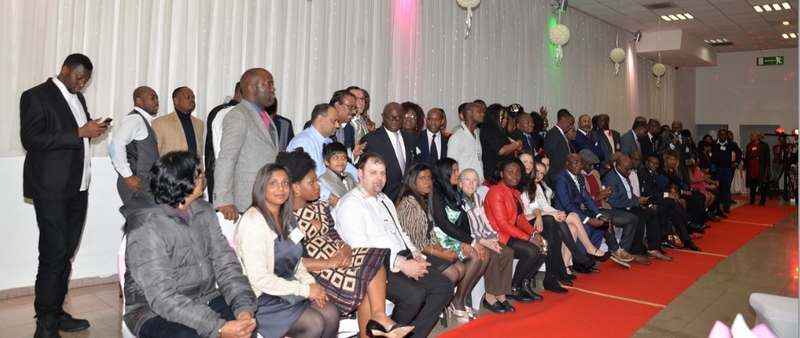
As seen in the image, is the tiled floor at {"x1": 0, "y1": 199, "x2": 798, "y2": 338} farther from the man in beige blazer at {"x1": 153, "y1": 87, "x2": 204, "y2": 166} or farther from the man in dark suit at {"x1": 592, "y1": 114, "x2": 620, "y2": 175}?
the man in dark suit at {"x1": 592, "y1": 114, "x2": 620, "y2": 175}

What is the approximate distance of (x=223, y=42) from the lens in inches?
216

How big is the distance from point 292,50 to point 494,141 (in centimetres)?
225

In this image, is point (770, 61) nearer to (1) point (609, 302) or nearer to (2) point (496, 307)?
(1) point (609, 302)

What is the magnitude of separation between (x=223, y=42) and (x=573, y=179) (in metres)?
3.64

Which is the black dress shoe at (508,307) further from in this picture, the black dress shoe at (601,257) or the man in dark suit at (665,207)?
the man in dark suit at (665,207)

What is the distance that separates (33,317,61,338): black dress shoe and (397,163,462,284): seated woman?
2153 millimetres

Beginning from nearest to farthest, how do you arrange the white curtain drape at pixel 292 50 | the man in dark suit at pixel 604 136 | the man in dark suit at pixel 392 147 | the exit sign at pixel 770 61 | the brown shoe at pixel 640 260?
the white curtain drape at pixel 292 50 → the man in dark suit at pixel 392 147 → the brown shoe at pixel 640 260 → the man in dark suit at pixel 604 136 → the exit sign at pixel 770 61

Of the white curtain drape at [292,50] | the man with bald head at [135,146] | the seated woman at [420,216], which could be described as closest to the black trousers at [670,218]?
the white curtain drape at [292,50]

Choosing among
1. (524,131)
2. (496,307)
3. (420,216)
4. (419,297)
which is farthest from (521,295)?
(524,131)

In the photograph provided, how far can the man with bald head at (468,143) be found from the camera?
5750 mm

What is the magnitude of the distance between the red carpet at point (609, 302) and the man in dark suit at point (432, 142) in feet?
5.51

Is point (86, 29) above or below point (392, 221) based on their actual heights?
above

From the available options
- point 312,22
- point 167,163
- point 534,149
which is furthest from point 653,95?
point 167,163

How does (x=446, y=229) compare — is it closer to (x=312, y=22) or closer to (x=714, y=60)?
(x=312, y=22)
